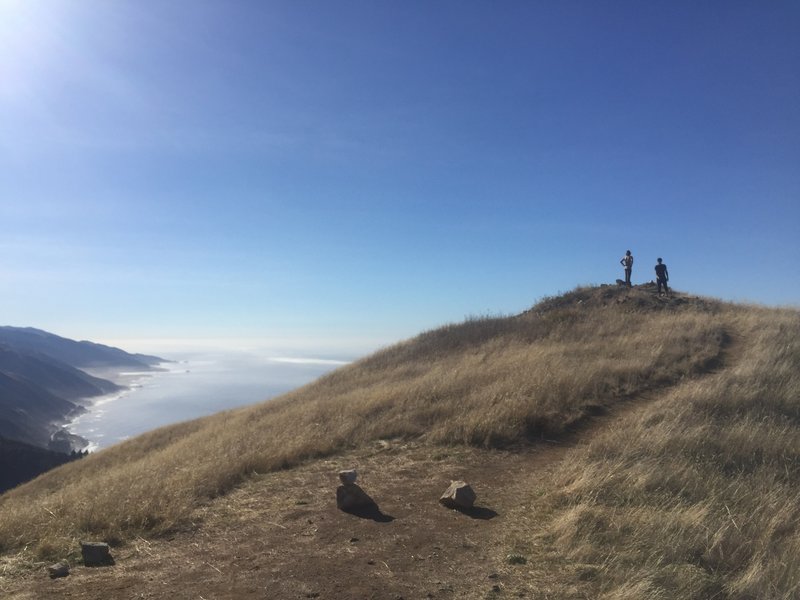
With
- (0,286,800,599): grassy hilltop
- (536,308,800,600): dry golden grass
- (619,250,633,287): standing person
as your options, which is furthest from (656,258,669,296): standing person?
(536,308,800,600): dry golden grass

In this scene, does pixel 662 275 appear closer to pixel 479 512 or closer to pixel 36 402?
pixel 479 512

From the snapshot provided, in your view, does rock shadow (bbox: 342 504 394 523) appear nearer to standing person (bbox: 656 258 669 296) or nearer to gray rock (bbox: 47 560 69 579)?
gray rock (bbox: 47 560 69 579)

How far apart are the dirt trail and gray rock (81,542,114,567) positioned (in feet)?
0.36

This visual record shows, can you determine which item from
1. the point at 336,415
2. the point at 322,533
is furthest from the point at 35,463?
the point at 322,533

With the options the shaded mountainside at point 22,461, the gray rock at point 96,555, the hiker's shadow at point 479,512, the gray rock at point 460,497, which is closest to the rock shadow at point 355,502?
the gray rock at point 460,497

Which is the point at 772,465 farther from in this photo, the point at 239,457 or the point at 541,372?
the point at 239,457

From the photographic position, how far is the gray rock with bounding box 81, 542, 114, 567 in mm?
5277

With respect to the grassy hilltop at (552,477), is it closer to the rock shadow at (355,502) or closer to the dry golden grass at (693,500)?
the dry golden grass at (693,500)

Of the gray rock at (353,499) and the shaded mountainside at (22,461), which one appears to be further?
the shaded mountainside at (22,461)

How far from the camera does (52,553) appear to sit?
5.50 meters

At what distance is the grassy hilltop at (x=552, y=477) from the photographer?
4.62 metres

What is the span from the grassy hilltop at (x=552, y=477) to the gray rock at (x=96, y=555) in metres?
0.30

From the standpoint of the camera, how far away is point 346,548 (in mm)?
5340

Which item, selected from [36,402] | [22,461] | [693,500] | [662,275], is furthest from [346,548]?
[36,402]
